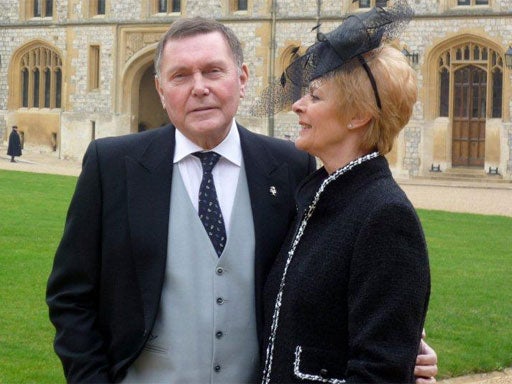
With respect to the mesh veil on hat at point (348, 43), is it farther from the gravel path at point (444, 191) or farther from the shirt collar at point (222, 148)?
the gravel path at point (444, 191)

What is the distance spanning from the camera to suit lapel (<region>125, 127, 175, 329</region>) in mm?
3170

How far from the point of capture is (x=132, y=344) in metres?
3.20

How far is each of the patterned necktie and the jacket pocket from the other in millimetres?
530

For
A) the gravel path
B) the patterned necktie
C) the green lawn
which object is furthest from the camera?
the gravel path

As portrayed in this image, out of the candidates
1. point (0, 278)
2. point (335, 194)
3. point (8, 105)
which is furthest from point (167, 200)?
point (8, 105)

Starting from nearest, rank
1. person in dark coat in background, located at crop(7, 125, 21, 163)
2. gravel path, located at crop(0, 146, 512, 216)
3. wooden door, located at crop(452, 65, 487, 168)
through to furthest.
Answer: gravel path, located at crop(0, 146, 512, 216)
wooden door, located at crop(452, 65, 487, 168)
person in dark coat in background, located at crop(7, 125, 21, 163)

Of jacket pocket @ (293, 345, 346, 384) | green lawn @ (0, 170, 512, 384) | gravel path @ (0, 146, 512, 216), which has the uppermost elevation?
jacket pocket @ (293, 345, 346, 384)

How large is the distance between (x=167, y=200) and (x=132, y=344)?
0.47 meters

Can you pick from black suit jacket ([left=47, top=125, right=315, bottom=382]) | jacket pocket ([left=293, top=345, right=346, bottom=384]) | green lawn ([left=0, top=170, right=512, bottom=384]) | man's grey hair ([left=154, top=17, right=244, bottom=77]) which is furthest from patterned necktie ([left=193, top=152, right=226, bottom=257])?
green lawn ([left=0, top=170, right=512, bottom=384])

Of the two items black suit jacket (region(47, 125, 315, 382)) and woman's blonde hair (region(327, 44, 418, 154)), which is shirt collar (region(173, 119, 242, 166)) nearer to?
black suit jacket (region(47, 125, 315, 382))

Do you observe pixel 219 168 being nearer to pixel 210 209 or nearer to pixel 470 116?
pixel 210 209

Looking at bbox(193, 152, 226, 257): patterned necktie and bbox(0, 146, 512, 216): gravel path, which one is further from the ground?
bbox(193, 152, 226, 257): patterned necktie

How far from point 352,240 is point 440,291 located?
6.77 m

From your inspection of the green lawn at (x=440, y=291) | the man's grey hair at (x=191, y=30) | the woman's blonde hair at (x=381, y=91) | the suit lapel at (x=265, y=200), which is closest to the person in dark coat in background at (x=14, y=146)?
the green lawn at (x=440, y=291)
